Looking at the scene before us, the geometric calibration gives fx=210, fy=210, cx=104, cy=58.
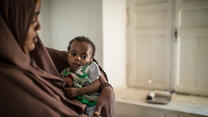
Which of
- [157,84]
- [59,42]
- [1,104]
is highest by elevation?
[59,42]

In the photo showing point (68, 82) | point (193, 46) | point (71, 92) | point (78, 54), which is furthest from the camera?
point (193, 46)

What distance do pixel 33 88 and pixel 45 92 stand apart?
0.06m

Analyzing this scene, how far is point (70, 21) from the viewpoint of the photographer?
248 cm

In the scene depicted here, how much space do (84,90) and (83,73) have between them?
13cm

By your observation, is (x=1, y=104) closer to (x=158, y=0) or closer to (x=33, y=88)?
(x=33, y=88)

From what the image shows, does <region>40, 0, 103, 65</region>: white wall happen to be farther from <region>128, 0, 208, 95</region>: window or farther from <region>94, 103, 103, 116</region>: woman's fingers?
<region>94, 103, 103, 116</region>: woman's fingers

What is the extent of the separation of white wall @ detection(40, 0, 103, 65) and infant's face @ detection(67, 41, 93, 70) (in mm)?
1155

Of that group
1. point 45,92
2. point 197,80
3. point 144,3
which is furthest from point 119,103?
point 45,92

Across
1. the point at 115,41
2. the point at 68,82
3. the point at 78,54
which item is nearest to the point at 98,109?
the point at 68,82

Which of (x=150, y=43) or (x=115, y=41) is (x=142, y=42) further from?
(x=115, y=41)

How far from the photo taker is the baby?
3.28 feet

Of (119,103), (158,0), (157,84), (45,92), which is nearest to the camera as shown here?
(45,92)

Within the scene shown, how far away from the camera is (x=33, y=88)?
64 cm

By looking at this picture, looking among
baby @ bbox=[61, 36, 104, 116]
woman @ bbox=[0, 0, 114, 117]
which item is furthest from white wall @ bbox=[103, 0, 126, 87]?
woman @ bbox=[0, 0, 114, 117]
